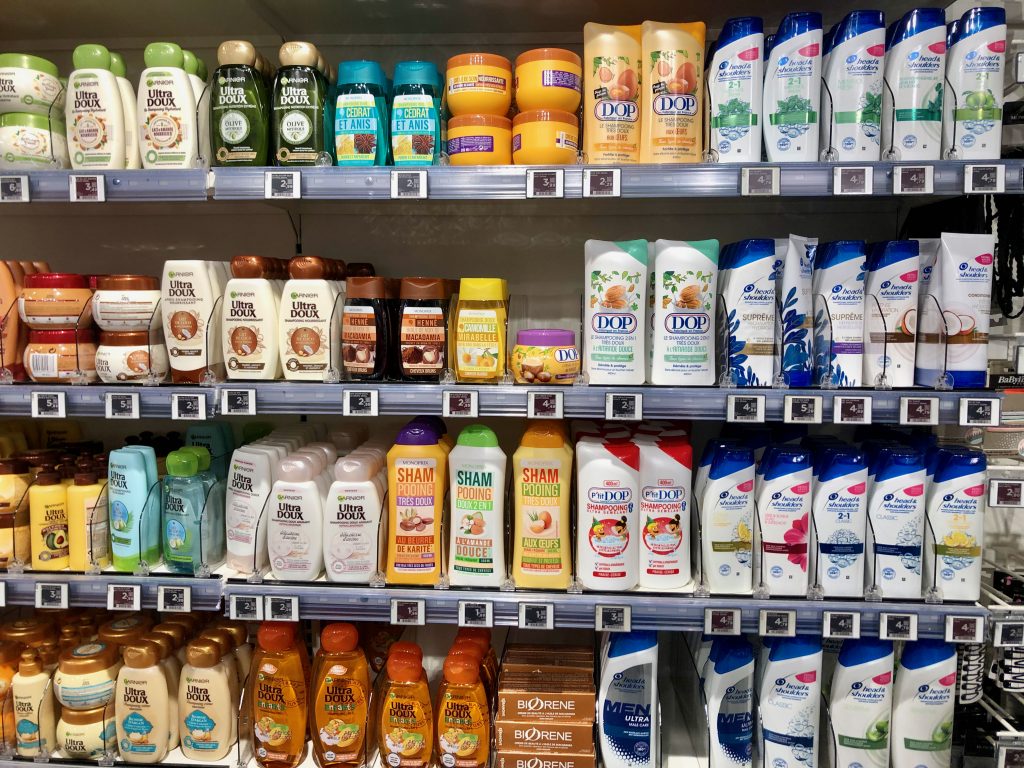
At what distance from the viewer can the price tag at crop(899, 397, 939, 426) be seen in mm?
1661

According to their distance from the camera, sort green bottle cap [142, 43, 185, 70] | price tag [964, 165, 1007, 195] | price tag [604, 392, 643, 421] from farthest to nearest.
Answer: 1. green bottle cap [142, 43, 185, 70]
2. price tag [604, 392, 643, 421]
3. price tag [964, 165, 1007, 195]

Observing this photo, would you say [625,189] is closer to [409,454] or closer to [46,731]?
[409,454]

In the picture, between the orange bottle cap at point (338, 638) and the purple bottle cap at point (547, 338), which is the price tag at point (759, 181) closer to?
the purple bottle cap at point (547, 338)

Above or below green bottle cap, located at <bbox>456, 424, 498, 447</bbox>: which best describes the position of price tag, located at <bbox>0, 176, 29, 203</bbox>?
above

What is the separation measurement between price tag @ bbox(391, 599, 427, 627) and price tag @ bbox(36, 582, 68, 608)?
2.84ft

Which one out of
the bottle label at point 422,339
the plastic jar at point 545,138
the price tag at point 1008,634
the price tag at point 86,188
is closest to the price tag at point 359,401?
the bottle label at point 422,339

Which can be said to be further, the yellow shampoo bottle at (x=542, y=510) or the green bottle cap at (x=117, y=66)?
the green bottle cap at (x=117, y=66)

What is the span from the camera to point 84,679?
1.84 metres

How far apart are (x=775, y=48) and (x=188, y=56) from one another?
148 centimetres

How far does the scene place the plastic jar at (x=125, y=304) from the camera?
1850mm

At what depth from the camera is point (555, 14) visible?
6.66 feet

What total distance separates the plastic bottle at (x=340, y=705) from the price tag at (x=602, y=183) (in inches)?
49.1

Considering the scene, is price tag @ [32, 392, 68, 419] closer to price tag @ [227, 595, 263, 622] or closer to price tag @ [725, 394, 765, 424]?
price tag @ [227, 595, 263, 622]

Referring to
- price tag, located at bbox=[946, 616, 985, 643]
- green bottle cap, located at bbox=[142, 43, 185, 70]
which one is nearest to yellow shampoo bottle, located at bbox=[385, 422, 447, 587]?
green bottle cap, located at bbox=[142, 43, 185, 70]
